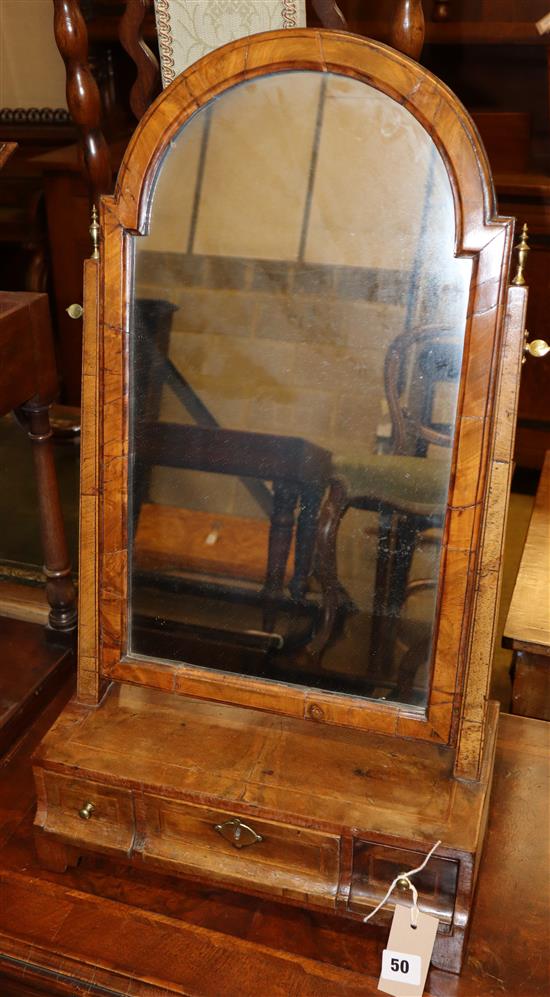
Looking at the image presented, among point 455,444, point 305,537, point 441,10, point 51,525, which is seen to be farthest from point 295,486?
point 441,10

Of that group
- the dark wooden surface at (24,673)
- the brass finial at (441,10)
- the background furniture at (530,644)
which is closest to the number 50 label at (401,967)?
the background furniture at (530,644)

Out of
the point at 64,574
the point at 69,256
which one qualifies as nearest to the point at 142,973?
the point at 64,574

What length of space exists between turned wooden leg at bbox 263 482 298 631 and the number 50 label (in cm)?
40

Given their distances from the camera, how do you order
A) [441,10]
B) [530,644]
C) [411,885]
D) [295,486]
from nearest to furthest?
[411,885], [295,486], [530,644], [441,10]

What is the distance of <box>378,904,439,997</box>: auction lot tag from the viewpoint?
1.05 metres

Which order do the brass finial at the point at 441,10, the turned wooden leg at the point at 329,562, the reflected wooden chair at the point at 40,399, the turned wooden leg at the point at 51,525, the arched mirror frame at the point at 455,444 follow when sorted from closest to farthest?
the arched mirror frame at the point at 455,444
the turned wooden leg at the point at 329,562
the reflected wooden chair at the point at 40,399
the turned wooden leg at the point at 51,525
the brass finial at the point at 441,10

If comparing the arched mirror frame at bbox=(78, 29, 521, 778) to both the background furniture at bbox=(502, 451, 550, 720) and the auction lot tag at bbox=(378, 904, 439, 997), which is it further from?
the background furniture at bbox=(502, 451, 550, 720)

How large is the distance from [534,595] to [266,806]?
0.70 metres

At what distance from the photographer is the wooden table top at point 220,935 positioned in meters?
1.08

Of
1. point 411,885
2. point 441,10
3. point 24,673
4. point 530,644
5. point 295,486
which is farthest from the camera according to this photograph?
point 441,10

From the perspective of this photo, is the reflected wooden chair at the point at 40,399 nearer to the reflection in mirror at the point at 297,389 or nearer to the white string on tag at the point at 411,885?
the reflection in mirror at the point at 297,389

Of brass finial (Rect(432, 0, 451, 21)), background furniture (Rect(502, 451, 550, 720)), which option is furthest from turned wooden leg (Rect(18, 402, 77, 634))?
brass finial (Rect(432, 0, 451, 21))

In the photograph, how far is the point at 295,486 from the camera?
116 centimetres

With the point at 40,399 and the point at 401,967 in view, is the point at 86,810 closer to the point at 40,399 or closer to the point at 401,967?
the point at 401,967
